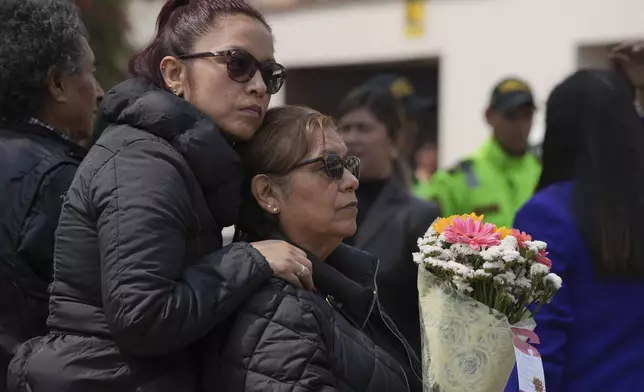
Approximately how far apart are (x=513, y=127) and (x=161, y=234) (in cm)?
443

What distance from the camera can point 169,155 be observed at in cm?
230

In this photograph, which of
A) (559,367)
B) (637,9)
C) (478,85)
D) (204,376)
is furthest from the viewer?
(478,85)

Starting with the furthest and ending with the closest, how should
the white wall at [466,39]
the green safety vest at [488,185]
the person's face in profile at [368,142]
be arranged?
the white wall at [466,39] < the green safety vest at [488,185] < the person's face in profile at [368,142]

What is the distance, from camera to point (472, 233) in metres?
2.45

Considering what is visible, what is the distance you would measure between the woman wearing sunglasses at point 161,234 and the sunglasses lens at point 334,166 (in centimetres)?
23

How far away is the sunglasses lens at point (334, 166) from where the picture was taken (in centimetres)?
266

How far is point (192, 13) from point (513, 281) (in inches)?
43.0

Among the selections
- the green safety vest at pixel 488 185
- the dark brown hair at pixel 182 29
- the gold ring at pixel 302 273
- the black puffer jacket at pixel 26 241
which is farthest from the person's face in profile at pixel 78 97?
the green safety vest at pixel 488 185

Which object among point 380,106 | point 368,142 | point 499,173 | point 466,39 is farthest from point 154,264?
point 466,39

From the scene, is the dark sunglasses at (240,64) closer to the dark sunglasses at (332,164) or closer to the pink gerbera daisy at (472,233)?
the dark sunglasses at (332,164)

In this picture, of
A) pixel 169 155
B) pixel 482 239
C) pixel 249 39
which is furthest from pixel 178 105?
pixel 482 239

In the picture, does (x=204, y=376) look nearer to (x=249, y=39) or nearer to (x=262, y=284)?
(x=262, y=284)

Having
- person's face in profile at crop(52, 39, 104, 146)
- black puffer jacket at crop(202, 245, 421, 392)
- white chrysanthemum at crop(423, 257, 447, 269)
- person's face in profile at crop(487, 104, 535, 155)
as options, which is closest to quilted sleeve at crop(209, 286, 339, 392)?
black puffer jacket at crop(202, 245, 421, 392)

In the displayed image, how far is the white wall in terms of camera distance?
1184 centimetres
